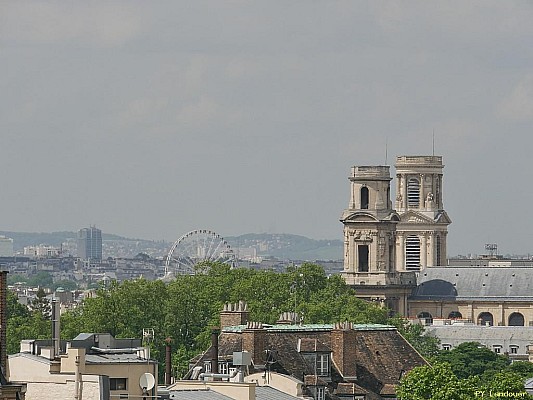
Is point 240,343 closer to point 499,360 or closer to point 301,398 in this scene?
point 301,398

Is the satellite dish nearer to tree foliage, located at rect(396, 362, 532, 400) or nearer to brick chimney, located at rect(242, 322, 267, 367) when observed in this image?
tree foliage, located at rect(396, 362, 532, 400)

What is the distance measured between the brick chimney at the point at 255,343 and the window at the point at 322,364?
9.20ft

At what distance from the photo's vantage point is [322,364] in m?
93.6

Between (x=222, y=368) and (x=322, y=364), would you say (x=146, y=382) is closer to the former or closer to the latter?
(x=222, y=368)

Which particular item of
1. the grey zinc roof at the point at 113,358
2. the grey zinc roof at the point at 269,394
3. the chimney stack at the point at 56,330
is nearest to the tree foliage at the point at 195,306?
the grey zinc roof at the point at 269,394

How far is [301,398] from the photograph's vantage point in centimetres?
7538

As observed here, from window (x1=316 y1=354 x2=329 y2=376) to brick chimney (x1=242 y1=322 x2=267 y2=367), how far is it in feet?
9.20

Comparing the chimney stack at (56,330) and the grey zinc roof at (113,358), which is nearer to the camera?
the grey zinc roof at (113,358)

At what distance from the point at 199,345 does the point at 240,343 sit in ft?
179

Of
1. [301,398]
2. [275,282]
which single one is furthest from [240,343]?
[275,282]

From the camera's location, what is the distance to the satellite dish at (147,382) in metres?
52.2

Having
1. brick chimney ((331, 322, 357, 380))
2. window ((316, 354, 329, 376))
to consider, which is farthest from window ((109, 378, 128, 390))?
brick chimney ((331, 322, 357, 380))

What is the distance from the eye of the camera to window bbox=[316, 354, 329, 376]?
92.9 metres

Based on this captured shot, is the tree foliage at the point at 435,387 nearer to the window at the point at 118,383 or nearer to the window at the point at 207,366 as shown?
the window at the point at 207,366
